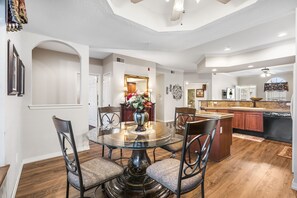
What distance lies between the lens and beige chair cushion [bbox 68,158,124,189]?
1.31 m

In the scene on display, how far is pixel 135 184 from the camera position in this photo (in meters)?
1.85

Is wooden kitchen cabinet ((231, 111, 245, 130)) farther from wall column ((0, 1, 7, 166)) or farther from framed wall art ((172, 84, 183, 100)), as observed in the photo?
wall column ((0, 1, 7, 166))

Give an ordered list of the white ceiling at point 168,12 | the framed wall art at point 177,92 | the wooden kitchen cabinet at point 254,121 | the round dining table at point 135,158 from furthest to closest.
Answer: the framed wall art at point 177,92, the wooden kitchen cabinet at point 254,121, the white ceiling at point 168,12, the round dining table at point 135,158

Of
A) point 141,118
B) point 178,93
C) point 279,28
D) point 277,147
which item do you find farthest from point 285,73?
point 141,118

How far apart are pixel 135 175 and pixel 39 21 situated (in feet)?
8.86

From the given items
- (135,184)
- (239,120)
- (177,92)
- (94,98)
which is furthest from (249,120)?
(94,98)

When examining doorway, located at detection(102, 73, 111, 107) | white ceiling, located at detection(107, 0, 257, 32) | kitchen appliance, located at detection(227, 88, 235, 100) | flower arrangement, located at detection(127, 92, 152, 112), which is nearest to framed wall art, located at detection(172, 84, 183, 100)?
kitchen appliance, located at detection(227, 88, 235, 100)

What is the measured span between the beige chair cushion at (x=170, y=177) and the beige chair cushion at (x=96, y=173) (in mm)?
359

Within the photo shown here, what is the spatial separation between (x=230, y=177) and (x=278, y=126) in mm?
3134

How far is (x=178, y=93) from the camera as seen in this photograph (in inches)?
291

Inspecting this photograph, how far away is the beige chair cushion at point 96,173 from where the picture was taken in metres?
1.31

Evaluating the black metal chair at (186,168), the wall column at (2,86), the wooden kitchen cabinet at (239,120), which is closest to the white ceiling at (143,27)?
the wall column at (2,86)

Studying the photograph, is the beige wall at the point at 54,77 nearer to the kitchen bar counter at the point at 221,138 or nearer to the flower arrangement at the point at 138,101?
the flower arrangement at the point at 138,101

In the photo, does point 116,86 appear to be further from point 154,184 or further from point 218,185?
point 218,185
